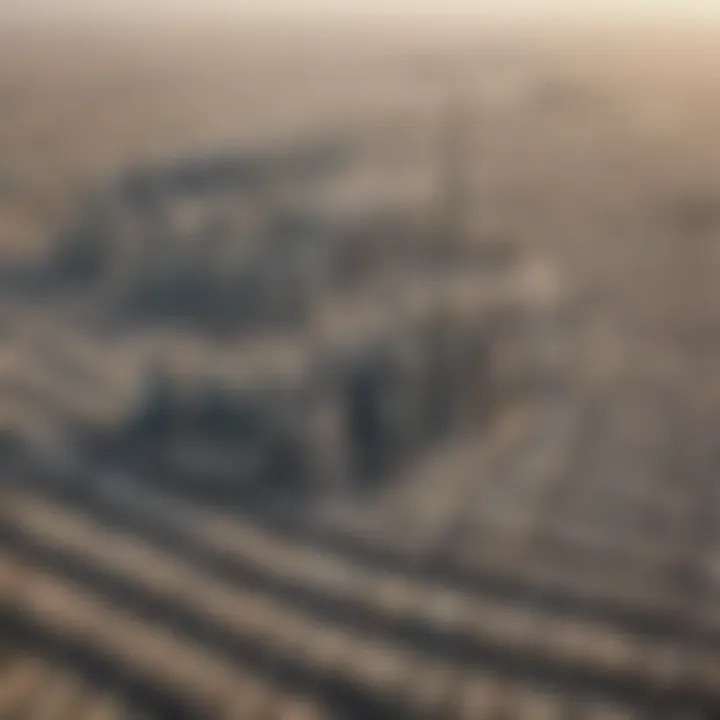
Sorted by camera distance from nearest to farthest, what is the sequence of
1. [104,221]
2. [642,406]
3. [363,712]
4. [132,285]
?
[363,712] < [642,406] < [132,285] < [104,221]

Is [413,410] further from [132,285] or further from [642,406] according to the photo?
[132,285]

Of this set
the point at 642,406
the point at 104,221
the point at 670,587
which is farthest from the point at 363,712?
the point at 104,221

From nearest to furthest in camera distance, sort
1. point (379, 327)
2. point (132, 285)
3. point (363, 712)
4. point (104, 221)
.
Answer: point (363, 712), point (379, 327), point (132, 285), point (104, 221)

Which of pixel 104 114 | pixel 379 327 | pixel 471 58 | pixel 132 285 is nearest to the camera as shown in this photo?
pixel 379 327

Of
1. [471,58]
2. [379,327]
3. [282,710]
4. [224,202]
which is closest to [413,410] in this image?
[379,327]

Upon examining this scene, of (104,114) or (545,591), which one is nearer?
(545,591)

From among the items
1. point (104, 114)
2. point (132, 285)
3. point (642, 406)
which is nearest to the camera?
point (642, 406)

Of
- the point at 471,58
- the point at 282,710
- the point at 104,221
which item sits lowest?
the point at 282,710

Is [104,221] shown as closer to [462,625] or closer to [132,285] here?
[132,285]

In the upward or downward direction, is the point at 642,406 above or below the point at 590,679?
above
